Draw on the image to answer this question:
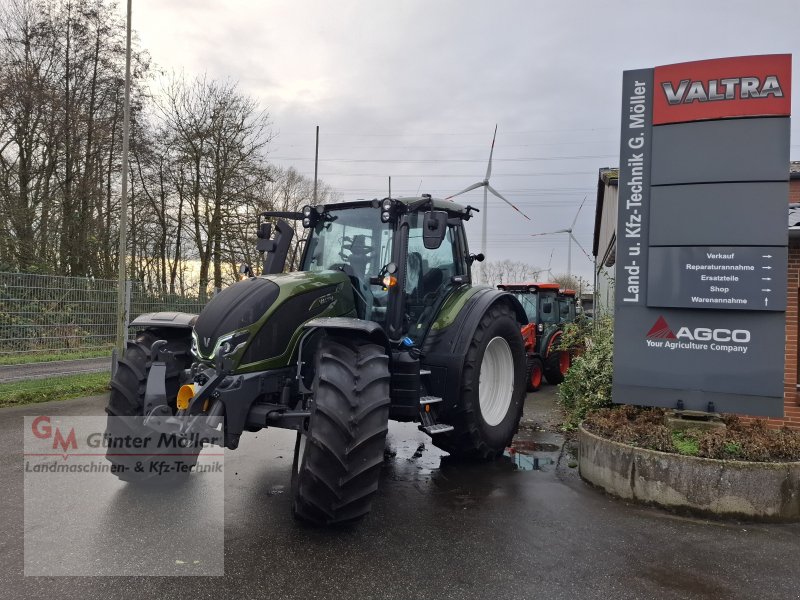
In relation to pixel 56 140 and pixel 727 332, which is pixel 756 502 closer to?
pixel 727 332

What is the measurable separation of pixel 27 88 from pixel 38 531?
14.7 meters

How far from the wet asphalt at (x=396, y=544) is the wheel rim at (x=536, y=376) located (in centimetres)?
572

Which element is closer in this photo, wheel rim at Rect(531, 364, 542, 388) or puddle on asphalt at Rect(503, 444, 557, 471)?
puddle on asphalt at Rect(503, 444, 557, 471)

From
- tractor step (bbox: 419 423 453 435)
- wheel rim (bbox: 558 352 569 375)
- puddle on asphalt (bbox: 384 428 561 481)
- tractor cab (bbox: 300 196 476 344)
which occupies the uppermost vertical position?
tractor cab (bbox: 300 196 476 344)

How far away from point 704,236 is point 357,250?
312cm

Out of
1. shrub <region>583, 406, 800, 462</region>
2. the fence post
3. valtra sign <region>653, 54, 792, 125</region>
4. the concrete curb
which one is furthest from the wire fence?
valtra sign <region>653, 54, 792, 125</region>

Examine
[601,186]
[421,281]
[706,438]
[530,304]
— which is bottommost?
[706,438]

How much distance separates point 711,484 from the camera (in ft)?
14.6

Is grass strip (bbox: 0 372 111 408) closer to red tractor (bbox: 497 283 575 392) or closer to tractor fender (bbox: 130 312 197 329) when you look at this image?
tractor fender (bbox: 130 312 197 329)

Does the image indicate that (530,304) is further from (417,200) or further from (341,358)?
(341,358)

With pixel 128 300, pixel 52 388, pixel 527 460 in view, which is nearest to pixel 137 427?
pixel 527 460

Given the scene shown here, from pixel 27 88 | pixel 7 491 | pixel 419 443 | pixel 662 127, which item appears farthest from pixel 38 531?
pixel 27 88

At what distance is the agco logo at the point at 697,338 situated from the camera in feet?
17.0

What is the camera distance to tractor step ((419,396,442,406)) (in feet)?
15.4
